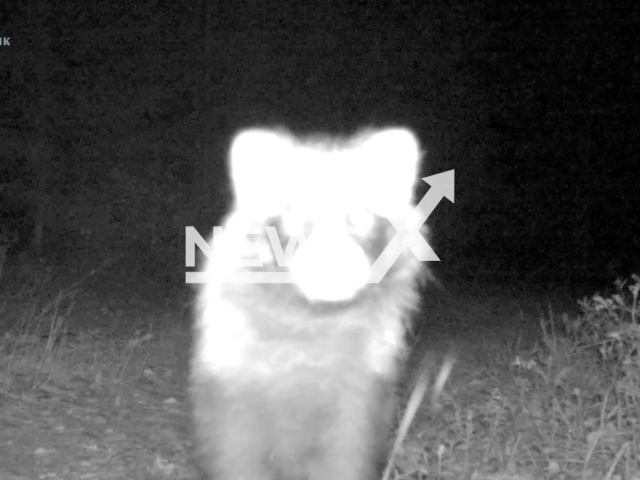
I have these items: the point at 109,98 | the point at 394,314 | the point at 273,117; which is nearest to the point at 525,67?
the point at 273,117

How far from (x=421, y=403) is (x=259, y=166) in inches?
100

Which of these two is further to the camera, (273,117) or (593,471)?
(273,117)

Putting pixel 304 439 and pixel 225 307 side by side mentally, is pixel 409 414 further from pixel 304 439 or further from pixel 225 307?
pixel 225 307

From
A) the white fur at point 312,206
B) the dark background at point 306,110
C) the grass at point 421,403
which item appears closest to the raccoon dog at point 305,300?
the white fur at point 312,206

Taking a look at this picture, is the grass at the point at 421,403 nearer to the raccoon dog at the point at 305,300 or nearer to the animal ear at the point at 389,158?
the raccoon dog at the point at 305,300

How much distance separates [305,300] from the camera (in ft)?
11.1

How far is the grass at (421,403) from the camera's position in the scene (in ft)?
13.3

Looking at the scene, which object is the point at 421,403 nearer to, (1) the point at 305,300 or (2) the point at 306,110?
(1) the point at 305,300

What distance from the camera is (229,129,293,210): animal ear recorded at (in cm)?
333

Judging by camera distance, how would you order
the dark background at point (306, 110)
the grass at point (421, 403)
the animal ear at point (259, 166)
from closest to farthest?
1. the animal ear at point (259, 166)
2. the grass at point (421, 403)
3. the dark background at point (306, 110)

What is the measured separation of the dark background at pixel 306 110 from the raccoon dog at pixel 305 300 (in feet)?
17.7

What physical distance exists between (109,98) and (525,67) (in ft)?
18.2

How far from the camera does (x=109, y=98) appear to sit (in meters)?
9.92

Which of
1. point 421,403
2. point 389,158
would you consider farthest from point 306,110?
point 389,158
